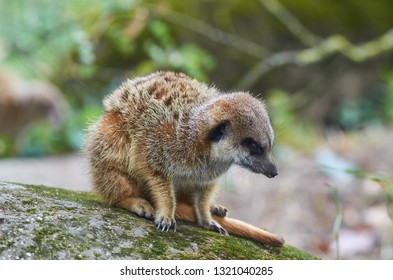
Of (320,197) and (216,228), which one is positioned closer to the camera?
(216,228)

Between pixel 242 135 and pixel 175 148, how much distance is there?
379 mm

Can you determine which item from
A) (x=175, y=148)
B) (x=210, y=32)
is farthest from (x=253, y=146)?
(x=210, y=32)

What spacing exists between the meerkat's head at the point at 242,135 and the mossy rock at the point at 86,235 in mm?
437

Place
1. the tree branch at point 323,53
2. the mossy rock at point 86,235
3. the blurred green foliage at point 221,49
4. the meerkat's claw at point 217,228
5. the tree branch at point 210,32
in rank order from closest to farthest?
the mossy rock at point 86,235, the meerkat's claw at point 217,228, the tree branch at point 210,32, the tree branch at point 323,53, the blurred green foliage at point 221,49

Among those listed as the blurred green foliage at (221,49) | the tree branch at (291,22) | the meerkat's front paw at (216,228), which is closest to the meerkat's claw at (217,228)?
the meerkat's front paw at (216,228)

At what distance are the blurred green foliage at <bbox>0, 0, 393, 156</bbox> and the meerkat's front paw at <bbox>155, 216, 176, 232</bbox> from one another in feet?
20.9

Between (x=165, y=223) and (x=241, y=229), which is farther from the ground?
(x=241, y=229)

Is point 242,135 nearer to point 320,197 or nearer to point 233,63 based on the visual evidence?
point 320,197

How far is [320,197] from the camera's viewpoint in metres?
7.38

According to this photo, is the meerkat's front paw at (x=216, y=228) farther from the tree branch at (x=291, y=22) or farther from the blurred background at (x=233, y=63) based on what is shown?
the tree branch at (x=291, y=22)

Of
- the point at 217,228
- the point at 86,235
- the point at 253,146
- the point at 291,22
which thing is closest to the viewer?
the point at 86,235

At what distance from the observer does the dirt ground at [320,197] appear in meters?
6.38

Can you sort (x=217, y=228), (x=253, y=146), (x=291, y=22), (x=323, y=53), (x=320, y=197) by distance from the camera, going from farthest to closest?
(x=291, y=22)
(x=323, y=53)
(x=320, y=197)
(x=217, y=228)
(x=253, y=146)
